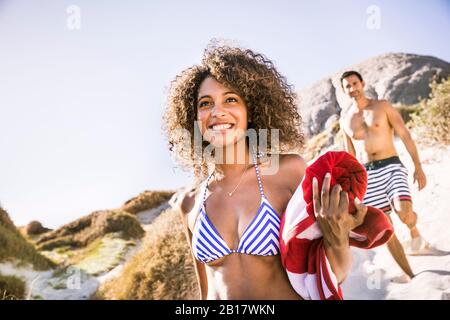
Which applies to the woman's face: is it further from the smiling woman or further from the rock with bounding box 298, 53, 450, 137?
the rock with bounding box 298, 53, 450, 137

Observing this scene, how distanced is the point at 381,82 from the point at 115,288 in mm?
11614

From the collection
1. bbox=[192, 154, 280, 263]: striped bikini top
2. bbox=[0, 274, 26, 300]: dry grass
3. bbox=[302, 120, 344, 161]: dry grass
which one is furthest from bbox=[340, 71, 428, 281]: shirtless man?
bbox=[302, 120, 344, 161]: dry grass

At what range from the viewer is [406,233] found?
666cm

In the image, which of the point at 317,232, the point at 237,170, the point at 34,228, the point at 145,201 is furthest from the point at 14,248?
the point at 317,232

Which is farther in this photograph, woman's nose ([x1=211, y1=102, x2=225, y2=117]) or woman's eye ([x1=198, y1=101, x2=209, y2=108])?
woman's eye ([x1=198, y1=101, x2=209, y2=108])

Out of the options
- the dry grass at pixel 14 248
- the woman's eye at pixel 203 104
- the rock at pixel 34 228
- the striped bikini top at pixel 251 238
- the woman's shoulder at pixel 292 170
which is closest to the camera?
the striped bikini top at pixel 251 238

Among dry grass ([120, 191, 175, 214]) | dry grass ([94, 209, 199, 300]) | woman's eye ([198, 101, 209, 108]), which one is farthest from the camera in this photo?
dry grass ([120, 191, 175, 214])

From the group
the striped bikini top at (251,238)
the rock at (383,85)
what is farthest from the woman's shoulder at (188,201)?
the rock at (383,85)

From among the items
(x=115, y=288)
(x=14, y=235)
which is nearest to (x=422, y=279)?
(x=115, y=288)

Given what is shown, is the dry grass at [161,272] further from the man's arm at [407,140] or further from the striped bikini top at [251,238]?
the striped bikini top at [251,238]

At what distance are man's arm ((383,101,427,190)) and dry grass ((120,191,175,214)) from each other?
11355 mm

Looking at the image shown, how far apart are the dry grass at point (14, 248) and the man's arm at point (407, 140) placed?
284 inches

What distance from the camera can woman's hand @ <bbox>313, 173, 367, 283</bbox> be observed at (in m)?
1.23

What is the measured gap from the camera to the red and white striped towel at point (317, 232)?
131 centimetres
